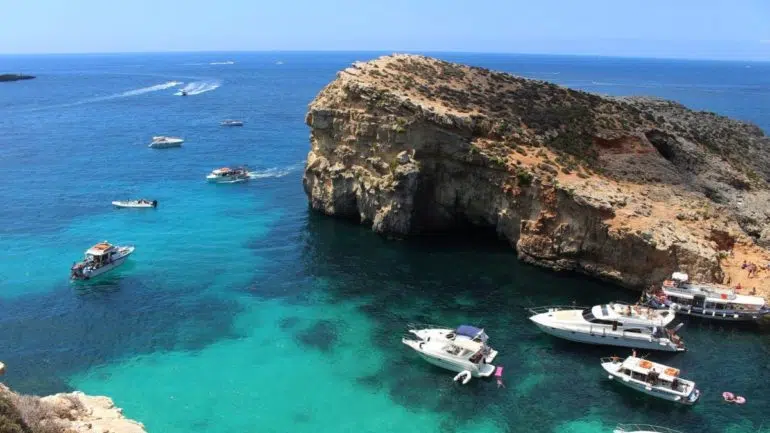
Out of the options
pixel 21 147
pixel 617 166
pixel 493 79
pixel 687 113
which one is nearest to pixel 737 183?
pixel 617 166

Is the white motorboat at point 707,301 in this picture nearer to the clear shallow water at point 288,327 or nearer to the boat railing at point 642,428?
the clear shallow water at point 288,327

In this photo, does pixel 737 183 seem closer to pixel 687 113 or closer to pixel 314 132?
pixel 687 113

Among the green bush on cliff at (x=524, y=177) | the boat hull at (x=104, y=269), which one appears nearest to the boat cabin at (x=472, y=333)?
the green bush on cliff at (x=524, y=177)

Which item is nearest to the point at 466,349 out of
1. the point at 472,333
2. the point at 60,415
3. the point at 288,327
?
the point at 472,333

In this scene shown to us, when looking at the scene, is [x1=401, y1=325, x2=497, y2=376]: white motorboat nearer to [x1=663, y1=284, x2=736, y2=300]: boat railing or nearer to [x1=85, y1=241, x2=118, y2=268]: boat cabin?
[x1=663, y1=284, x2=736, y2=300]: boat railing

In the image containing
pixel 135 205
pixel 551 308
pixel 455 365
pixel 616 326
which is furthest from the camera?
pixel 135 205

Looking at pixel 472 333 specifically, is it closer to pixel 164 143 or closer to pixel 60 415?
pixel 60 415
